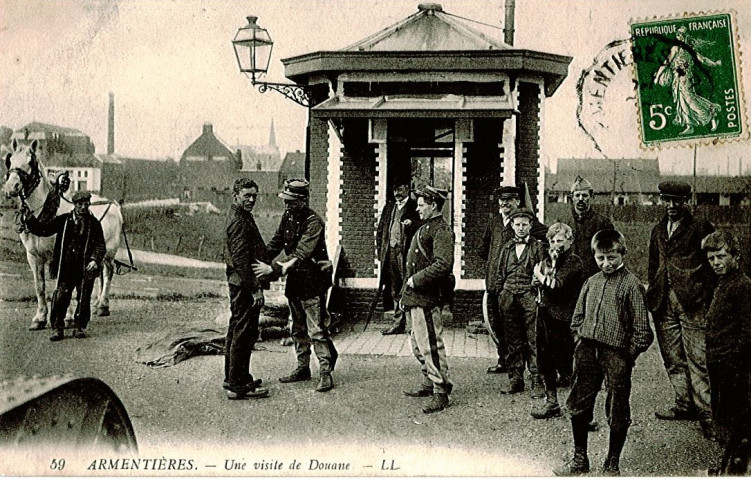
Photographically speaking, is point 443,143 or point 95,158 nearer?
point 95,158

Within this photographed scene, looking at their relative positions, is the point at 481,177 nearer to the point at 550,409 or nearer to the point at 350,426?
the point at 550,409

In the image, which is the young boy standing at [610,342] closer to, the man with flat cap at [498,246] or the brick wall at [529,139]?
the man with flat cap at [498,246]

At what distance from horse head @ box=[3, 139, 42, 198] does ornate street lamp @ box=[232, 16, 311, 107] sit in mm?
2452

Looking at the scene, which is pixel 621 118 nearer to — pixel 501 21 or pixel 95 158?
pixel 501 21

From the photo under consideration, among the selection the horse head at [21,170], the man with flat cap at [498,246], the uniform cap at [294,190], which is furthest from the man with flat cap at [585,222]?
the horse head at [21,170]

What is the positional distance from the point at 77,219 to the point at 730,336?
21.3ft

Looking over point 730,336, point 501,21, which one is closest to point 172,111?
point 501,21

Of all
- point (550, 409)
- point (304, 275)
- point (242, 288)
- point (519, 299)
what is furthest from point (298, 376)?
point (550, 409)

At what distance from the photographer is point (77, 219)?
729 cm

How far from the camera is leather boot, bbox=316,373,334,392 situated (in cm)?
579

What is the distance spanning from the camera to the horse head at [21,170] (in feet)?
23.2

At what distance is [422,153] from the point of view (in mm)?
9164

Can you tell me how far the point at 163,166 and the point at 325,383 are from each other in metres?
4.40

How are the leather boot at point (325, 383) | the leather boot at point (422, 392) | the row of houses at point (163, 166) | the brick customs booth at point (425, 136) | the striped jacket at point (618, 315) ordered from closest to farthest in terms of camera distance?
the striped jacket at point (618, 315), the leather boot at point (422, 392), the leather boot at point (325, 383), the row of houses at point (163, 166), the brick customs booth at point (425, 136)
